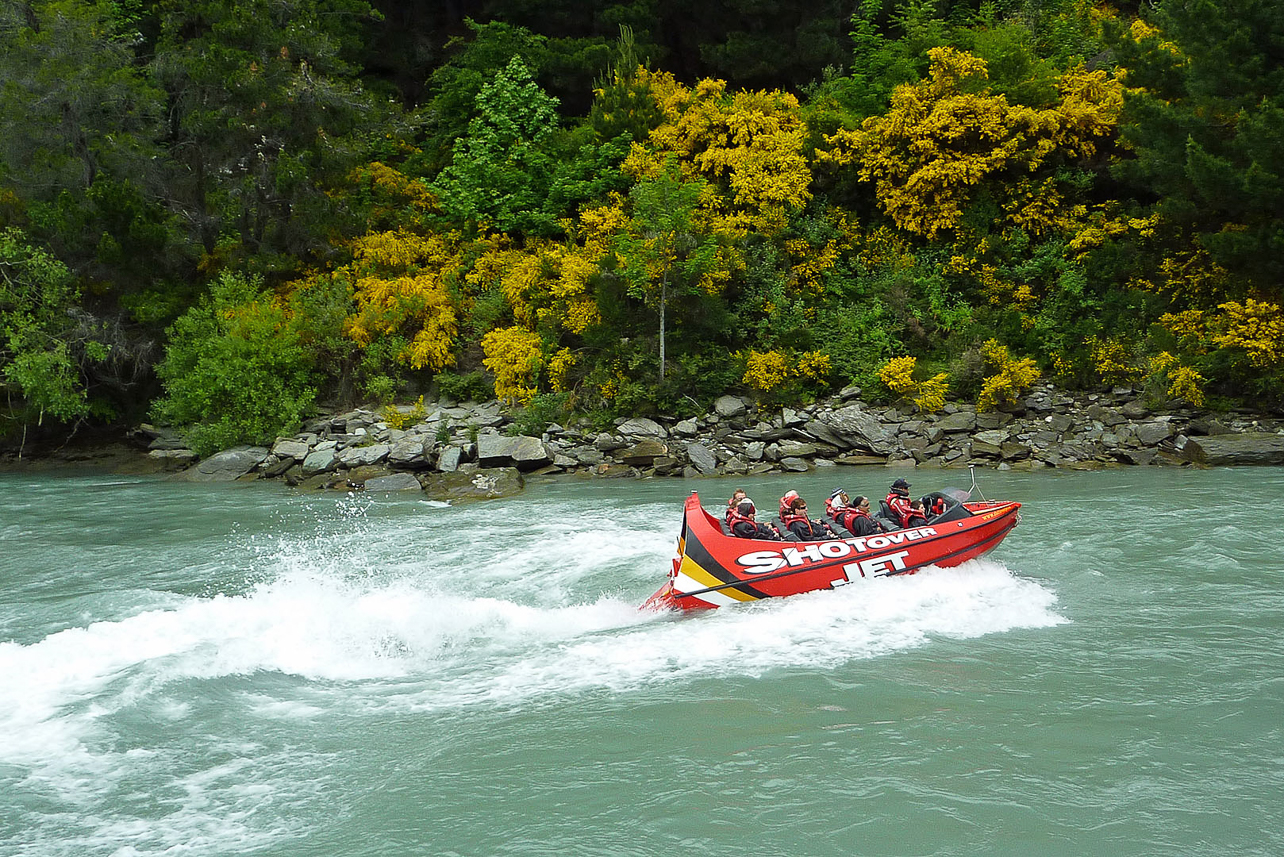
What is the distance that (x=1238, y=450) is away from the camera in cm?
1794

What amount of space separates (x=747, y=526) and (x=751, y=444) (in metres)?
10.4

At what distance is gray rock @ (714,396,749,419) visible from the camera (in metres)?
21.3

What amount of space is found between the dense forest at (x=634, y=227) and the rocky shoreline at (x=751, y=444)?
634 mm

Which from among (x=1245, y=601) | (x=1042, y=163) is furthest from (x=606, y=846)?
(x=1042, y=163)

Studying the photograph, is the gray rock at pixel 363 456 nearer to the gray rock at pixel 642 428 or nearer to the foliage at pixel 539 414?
the foliage at pixel 539 414

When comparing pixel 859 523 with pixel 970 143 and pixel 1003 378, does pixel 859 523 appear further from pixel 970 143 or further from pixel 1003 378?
pixel 970 143

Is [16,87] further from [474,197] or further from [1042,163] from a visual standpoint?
[1042,163]

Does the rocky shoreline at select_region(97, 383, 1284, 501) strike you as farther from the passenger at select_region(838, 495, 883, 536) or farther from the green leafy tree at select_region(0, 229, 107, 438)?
the passenger at select_region(838, 495, 883, 536)

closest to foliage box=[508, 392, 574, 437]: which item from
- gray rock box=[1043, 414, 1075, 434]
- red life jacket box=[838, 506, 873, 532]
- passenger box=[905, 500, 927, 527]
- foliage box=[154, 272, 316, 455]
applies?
foliage box=[154, 272, 316, 455]

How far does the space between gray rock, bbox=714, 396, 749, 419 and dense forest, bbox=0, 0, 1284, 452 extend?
19.3 inches

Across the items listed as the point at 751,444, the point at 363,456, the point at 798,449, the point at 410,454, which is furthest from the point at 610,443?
the point at 363,456

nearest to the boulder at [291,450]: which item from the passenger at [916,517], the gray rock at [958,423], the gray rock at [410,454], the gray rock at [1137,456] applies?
the gray rock at [410,454]

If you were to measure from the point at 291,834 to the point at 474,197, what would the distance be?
22.5 metres

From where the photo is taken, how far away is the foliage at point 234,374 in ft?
72.0
